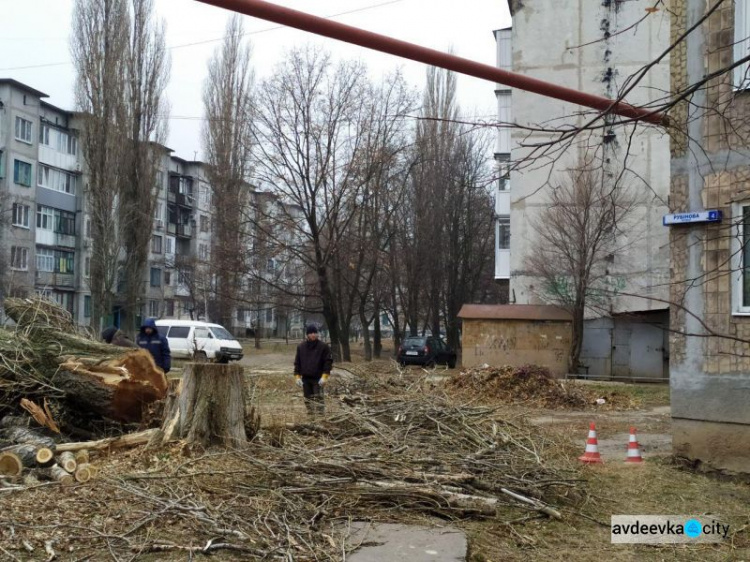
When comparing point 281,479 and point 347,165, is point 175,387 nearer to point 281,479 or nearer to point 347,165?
point 281,479

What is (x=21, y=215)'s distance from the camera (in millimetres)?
51688

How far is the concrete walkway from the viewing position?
571cm

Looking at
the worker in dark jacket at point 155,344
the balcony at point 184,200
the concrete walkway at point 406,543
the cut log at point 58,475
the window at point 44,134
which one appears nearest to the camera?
the concrete walkway at point 406,543

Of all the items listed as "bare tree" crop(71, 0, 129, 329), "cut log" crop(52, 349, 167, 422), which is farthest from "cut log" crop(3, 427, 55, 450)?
"bare tree" crop(71, 0, 129, 329)

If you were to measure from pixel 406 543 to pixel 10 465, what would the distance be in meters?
4.08

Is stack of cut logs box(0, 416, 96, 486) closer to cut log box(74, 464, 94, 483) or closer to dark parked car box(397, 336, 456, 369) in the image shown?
cut log box(74, 464, 94, 483)

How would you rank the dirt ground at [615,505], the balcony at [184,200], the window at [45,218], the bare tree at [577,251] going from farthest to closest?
the balcony at [184,200] → the window at [45,218] → the bare tree at [577,251] → the dirt ground at [615,505]

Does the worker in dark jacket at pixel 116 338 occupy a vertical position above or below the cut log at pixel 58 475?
above

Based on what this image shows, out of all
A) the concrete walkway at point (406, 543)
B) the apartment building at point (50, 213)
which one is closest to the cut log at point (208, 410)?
the concrete walkway at point (406, 543)

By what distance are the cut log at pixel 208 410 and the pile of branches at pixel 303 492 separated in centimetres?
27

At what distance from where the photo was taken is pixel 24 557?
18.0 feet

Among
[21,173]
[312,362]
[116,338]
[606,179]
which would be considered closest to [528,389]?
[312,362]

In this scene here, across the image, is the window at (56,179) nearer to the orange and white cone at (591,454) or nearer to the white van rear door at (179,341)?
the white van rear door at (179,341)

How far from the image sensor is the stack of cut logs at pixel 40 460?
749 cm
